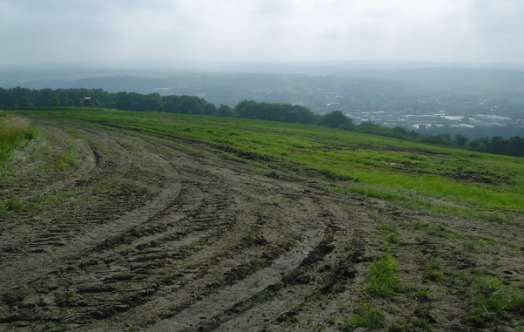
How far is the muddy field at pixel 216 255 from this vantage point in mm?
7328

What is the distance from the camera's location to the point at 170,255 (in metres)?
9.79

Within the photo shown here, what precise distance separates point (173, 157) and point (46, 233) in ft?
45.2

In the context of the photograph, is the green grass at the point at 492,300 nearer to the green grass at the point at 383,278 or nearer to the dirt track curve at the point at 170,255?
the green grass at the point at 383,278

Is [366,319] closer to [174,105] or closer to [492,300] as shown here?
[492,300]

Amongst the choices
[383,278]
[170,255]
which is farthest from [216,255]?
[383,278]

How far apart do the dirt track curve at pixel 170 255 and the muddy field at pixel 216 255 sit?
3 cm

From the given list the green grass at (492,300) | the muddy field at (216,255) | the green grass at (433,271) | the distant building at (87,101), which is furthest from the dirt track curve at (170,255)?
the distant building at (87,101)

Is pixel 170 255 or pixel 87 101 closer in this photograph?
pixel 170 255

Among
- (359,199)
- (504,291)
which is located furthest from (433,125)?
(504,291)

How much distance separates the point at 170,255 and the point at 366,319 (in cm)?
464

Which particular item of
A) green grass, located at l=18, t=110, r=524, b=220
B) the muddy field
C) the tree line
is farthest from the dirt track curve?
the tree line

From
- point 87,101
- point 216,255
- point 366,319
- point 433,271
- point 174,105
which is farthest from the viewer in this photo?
point 174,105

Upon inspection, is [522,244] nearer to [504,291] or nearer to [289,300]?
[504,291]

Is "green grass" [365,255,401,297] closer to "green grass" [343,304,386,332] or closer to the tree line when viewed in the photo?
"green grass" [343,304,386,332]
